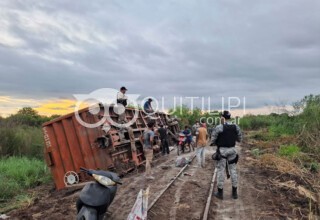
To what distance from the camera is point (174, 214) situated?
24.5ft

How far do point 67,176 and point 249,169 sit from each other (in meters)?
7.12

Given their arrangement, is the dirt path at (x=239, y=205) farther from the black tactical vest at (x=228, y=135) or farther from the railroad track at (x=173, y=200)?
the black tactical vest at (x=228, y=135)

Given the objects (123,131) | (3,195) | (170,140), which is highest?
(123,131)

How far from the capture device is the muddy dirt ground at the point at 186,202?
24.7 ft

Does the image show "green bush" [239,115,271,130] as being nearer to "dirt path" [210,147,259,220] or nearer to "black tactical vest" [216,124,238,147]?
"dirt path" [210,147,259,220]

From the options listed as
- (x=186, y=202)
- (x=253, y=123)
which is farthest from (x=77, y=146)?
(x=253, y=123)

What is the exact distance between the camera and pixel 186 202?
845 cm

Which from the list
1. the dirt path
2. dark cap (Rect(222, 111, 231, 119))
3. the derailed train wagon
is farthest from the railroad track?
the derailed train wagon

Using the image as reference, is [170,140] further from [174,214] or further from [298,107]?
[174,214]

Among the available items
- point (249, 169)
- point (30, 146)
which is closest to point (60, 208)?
point (249, 169)

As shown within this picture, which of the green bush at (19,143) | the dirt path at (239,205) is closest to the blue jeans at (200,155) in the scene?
the dirt path at (239,205)

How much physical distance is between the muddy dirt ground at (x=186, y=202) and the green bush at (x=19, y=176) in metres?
0.79

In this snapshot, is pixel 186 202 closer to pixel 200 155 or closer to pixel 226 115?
pixel 226 115

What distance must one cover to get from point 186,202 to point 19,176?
7692 mm
